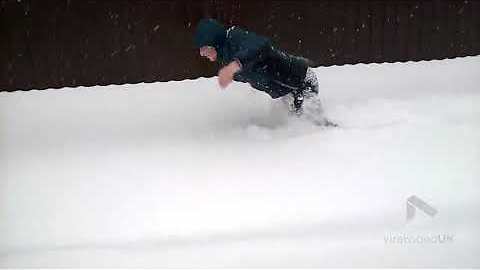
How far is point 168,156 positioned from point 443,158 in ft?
3.46

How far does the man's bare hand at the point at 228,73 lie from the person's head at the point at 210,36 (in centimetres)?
A: 13

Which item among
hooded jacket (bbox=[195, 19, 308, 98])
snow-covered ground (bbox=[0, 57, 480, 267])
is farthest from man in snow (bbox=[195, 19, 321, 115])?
snow-covered ground (bbox=[0, 57, 480, 267])

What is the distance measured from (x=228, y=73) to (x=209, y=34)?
0.20m

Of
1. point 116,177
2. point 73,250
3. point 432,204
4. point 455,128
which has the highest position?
point 455,128

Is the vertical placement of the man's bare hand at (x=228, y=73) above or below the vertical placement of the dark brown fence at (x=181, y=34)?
below

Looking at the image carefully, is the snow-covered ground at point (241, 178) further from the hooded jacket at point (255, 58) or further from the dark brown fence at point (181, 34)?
the dark brown fence at point (181, 34)

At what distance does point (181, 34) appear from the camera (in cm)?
312

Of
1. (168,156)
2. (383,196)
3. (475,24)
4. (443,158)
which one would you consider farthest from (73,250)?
(475,24)

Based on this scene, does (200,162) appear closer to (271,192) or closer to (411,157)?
(271,192)

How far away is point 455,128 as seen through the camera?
Result: 86.0 inches

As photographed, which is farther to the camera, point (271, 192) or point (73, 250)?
point (271, 192)

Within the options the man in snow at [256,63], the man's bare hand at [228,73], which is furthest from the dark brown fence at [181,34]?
the man's bare hand at [228,73]

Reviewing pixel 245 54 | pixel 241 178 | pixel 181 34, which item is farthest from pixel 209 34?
pixel 181 34

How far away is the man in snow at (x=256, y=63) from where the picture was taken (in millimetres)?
2197
